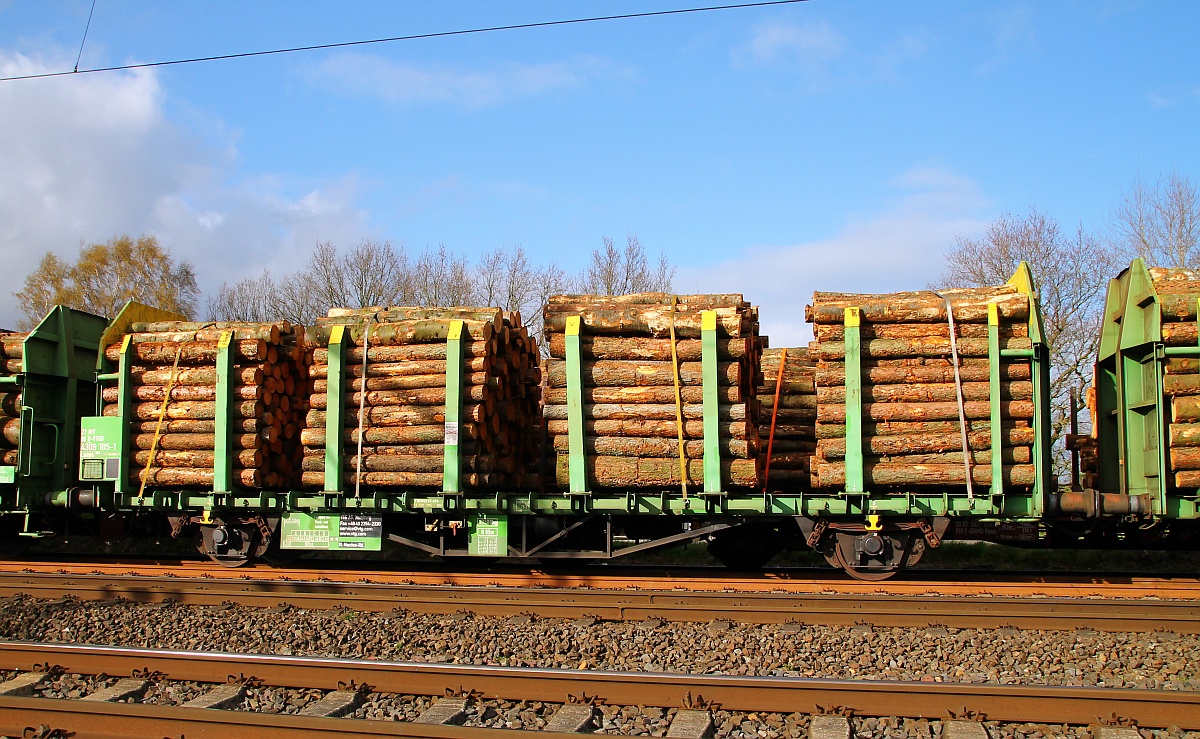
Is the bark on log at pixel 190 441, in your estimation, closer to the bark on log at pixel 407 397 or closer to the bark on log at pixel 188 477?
the bark on log at pixel 188 477

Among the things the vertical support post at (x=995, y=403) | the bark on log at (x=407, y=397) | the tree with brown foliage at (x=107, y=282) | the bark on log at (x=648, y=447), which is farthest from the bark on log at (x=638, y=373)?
the tree with brown foliage at (x=107, y=282)

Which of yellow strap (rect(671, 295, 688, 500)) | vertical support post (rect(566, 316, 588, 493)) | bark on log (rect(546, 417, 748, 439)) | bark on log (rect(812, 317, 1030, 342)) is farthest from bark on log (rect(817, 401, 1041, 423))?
vertical support post (rect(566, 316, 588, 493))

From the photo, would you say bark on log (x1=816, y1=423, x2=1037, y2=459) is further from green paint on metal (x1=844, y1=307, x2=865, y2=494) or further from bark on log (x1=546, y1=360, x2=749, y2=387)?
bark on log (x1=546, y1=360, x2=749, y2=387)

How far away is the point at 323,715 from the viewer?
5.67m

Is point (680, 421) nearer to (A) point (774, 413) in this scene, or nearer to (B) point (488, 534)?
(A) point (774, 413)

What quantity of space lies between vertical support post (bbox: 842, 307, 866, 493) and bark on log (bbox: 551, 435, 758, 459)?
1.17 m

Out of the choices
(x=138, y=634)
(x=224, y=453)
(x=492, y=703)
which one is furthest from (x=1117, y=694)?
(x=224, y=453)

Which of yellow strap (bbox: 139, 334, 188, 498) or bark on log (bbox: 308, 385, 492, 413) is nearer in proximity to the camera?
bark on log (bbox: 308, 385, 492, 413)

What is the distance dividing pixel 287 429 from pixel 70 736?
268 inches

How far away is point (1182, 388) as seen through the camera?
31.7ft

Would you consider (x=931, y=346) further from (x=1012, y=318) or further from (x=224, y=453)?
(x=224, y=453)

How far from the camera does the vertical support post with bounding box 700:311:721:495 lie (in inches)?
389

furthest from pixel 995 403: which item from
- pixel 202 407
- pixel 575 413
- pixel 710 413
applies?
pixel 202 407

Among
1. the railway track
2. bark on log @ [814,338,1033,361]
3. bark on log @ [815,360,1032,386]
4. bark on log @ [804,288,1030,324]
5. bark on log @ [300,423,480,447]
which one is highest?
bark on log @ [804,288,1030,324]
